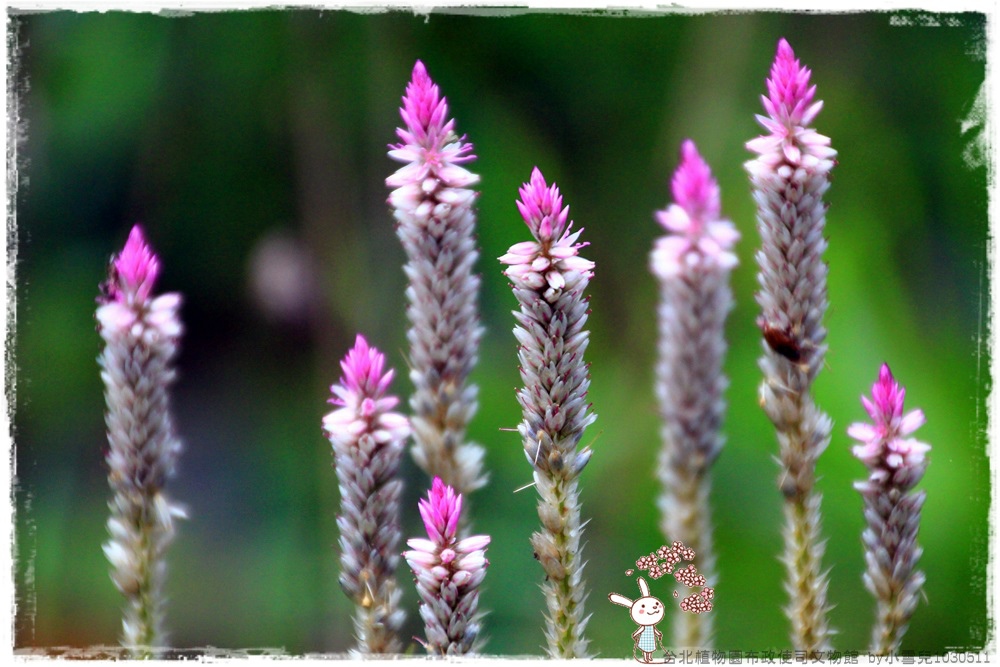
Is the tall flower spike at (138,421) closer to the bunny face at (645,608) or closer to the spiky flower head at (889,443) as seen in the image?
the bunny face at (645,608)

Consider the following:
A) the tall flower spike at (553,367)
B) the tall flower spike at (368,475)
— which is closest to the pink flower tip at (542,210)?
the tall flower spike at (553,367)

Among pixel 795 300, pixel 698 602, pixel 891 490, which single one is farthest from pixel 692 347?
pixel 698 602

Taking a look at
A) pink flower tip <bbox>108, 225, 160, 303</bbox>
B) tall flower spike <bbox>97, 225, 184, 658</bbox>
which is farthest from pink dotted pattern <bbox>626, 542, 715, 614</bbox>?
pink flower tip <bbox>108, 225, 160, 303</bbox>

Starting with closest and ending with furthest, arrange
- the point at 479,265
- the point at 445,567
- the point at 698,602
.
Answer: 1. the point at 445,567
2. the point at 698,602
3. the point at 479,265

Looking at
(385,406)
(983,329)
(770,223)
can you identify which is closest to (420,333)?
(385,406)

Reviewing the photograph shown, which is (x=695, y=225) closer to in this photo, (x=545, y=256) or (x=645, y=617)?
(x=545, y=256)

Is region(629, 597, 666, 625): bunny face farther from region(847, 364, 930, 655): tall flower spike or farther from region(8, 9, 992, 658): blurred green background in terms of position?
region(847, 364, 930, 655): tall flower spike
